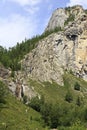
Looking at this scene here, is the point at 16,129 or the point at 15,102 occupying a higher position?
the point at 15,102

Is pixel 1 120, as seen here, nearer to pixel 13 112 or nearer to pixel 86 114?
pixel 13 112

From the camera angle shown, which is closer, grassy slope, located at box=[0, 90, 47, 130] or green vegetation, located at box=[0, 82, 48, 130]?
grassy slope, located at box=[0, 90, 47, 130]

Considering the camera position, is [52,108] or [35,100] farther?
[35,100]

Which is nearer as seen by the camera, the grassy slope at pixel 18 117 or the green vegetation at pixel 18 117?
the grassy slope at pixel 18 117

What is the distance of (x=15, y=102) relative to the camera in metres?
168

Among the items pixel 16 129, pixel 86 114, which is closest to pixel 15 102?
pixel 86 114

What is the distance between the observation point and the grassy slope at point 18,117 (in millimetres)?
129500

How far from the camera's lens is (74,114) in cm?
16238

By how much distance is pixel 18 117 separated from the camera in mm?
143750

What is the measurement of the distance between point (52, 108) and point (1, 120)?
3494 cm

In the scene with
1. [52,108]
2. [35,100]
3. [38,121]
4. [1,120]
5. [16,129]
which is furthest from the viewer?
[35,100]

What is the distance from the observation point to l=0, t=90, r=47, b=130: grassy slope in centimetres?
12950

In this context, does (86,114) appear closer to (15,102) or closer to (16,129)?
(15,102)

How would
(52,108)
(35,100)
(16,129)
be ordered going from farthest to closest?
(35,100) → (52,108) → (16,129)
